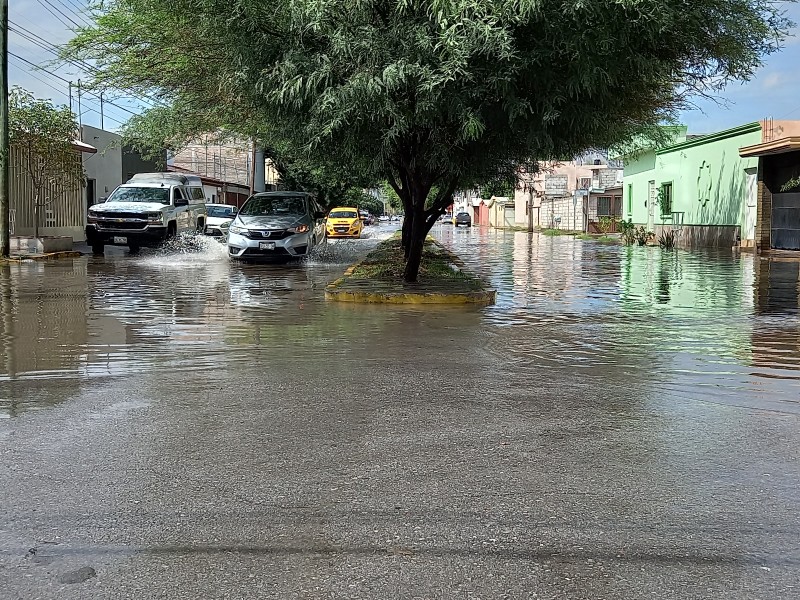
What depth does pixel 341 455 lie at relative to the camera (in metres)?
5.51

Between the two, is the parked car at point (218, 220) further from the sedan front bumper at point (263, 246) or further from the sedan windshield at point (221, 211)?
the sedan front bumper at point (263, 246)

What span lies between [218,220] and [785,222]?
2133 cm

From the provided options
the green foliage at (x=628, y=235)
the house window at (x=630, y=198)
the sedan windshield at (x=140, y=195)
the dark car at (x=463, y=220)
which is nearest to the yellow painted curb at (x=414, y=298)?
the sedan windshield at (x=140, y=195)

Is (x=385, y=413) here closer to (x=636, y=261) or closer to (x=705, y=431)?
(x=705, y=431)

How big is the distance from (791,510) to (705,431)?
5.38 ft

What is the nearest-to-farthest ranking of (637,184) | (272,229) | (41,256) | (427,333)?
1. (427,333)
2. (272,229)
3. (41,256)
4. (637,184)

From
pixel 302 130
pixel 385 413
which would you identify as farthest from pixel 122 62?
pixel 385 413

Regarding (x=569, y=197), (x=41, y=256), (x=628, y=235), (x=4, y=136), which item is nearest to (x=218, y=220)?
(x=41, y=256)

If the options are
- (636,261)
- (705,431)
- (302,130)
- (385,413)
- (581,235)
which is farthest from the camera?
(581,235)

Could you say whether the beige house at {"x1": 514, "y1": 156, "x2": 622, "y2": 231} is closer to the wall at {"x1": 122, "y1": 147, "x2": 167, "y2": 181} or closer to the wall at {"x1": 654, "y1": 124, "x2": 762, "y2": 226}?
the wall at {"x1": 654, "y1": 124, "x2": 762, "y2": 226}

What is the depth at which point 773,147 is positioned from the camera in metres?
28.0

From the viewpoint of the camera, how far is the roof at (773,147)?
26719mm

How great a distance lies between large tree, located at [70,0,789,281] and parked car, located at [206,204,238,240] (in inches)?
817

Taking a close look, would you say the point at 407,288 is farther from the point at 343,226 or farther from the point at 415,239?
the point at 343,226
